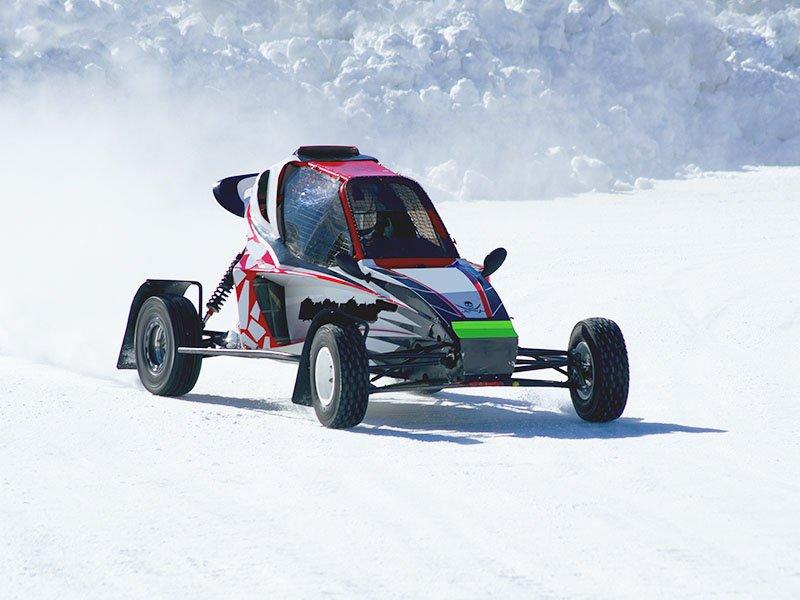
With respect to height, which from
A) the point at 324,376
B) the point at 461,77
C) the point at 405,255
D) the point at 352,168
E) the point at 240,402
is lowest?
the point at 240,402

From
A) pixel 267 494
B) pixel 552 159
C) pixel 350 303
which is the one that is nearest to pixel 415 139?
pixel 552 159

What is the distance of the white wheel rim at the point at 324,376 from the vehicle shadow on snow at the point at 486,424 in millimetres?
317

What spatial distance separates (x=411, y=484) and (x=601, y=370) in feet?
7.97

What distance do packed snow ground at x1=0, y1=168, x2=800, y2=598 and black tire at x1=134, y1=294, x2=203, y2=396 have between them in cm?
32

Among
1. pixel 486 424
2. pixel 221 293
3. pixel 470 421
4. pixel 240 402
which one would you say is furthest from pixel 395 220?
pixel 240 402

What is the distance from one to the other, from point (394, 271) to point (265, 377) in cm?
316

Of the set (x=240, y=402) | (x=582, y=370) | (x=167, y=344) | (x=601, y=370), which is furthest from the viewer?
(x=167, y=344)

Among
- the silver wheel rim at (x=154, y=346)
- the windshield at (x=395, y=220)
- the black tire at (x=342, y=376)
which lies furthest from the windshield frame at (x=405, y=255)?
the silver wheel rim at (x=154, y=346)

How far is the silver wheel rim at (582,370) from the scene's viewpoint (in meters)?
9.14

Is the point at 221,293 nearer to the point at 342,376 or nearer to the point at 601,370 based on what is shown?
the point at 342,376

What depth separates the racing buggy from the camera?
8609 millimetres

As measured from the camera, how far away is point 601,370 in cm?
887

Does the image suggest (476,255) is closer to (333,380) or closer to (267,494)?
(333,380)

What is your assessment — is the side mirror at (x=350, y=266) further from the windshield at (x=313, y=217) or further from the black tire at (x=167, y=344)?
the black tire at (x=167, y=344)
